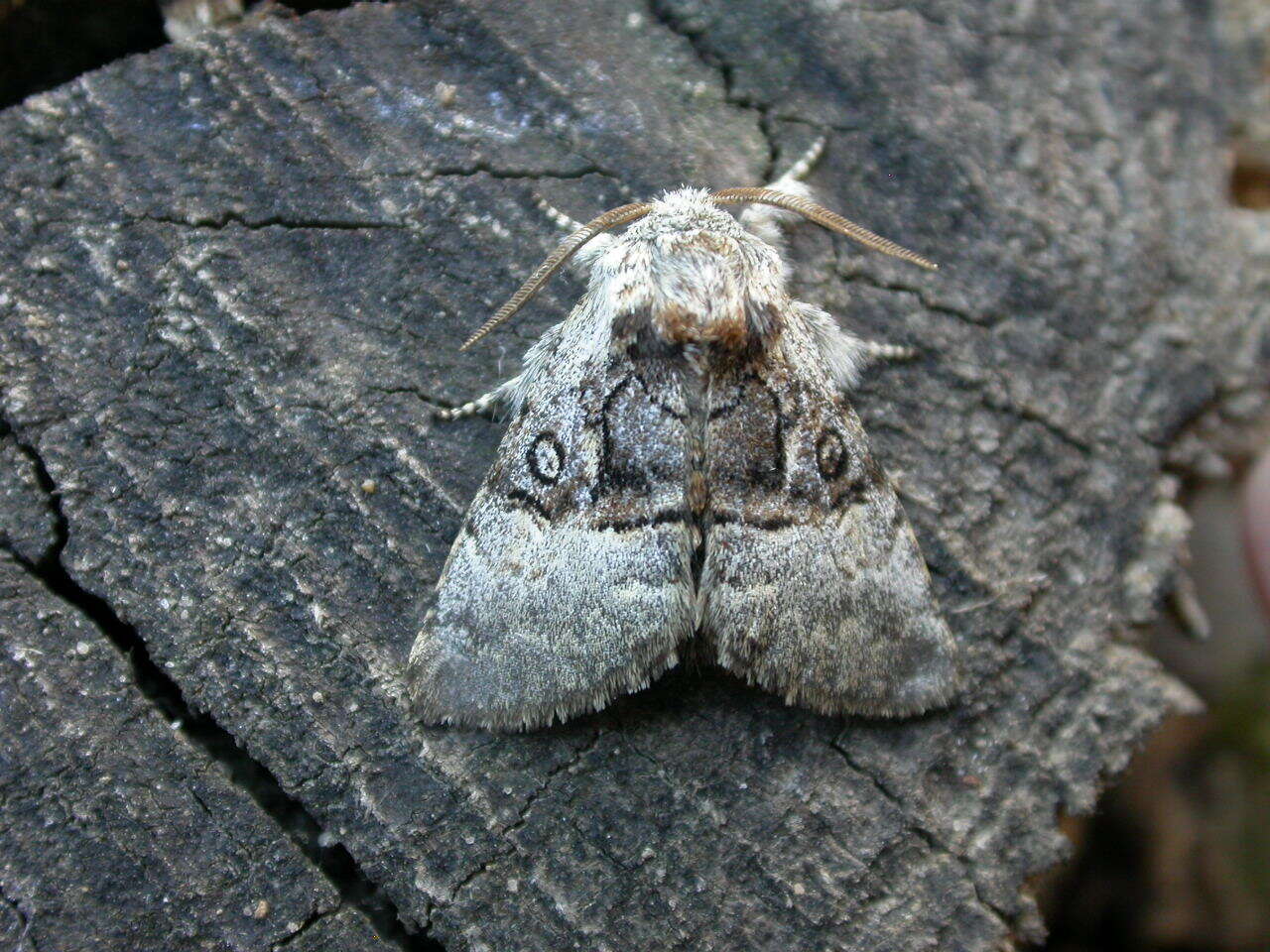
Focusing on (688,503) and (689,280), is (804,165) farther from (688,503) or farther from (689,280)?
(688,503)

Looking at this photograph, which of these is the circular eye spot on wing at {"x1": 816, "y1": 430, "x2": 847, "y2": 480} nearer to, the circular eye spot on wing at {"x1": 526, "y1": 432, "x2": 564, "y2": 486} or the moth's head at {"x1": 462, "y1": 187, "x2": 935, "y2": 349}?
the moth's head at {"x1": 462, "y1": 187, "x2": 935, "y2": 349}

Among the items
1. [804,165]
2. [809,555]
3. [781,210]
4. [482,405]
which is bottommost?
[809,555]

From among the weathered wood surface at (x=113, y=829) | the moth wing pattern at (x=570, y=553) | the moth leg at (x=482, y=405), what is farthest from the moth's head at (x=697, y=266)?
the weathered wood surface at (x=113, y=829)

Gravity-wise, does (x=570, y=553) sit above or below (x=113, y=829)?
above

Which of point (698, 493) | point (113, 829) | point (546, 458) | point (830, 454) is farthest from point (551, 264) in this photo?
point (113, 829)

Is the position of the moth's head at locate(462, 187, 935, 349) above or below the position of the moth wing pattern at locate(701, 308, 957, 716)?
above

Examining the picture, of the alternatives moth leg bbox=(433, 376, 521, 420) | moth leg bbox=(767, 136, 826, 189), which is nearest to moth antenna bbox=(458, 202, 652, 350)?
moth leg bbox=(433, 376, 521, 420)
